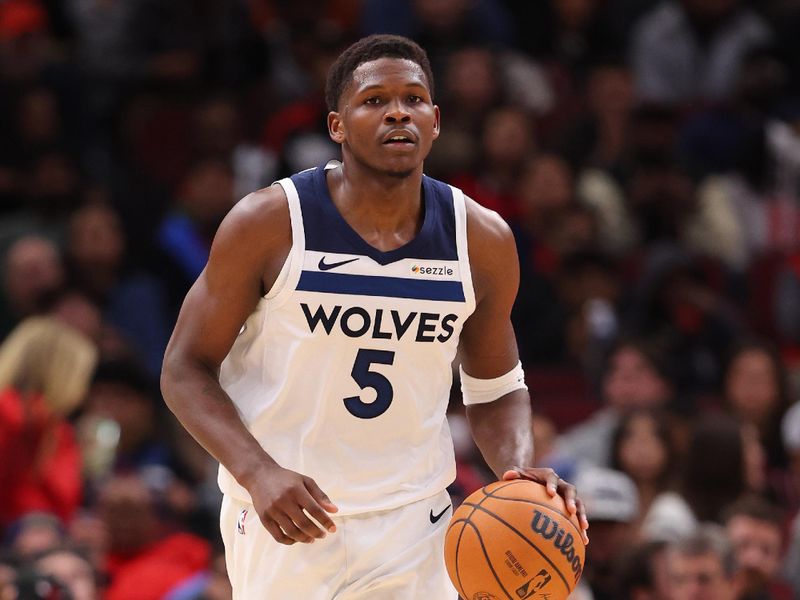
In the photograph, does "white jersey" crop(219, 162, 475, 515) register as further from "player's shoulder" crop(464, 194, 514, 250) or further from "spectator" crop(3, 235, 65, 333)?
"spectator" crop(3, 235, 65, 333)

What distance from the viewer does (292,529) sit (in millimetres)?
4324

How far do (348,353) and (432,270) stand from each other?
0.37 m

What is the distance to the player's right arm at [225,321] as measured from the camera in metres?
4.57

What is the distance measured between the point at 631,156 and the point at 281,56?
2.88 m

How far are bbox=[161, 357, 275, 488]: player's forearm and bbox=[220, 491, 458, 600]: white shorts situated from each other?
12.1 inches

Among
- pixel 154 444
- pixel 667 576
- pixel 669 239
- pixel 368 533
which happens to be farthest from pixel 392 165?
pixel 669 239

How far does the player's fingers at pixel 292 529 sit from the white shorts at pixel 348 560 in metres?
0.39

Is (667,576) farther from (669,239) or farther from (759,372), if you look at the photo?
(669,239)

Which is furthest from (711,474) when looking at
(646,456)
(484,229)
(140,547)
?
(484,229)

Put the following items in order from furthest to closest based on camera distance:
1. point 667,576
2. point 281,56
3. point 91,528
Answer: point 281,56
point 91,528
point 667,576

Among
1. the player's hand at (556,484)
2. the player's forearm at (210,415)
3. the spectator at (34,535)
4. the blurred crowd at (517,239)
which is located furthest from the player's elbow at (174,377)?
the spectator at (34,535)

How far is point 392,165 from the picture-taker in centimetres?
468

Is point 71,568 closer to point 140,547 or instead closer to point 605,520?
point 140,547

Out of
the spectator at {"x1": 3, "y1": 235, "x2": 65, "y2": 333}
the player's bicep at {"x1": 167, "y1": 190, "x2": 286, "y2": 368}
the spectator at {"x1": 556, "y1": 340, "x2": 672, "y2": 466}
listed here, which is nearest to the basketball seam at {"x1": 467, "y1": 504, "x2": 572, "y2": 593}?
the player's bicep at {"x1": 167, "y1": 190, "x2": 286, "y2": 368}
